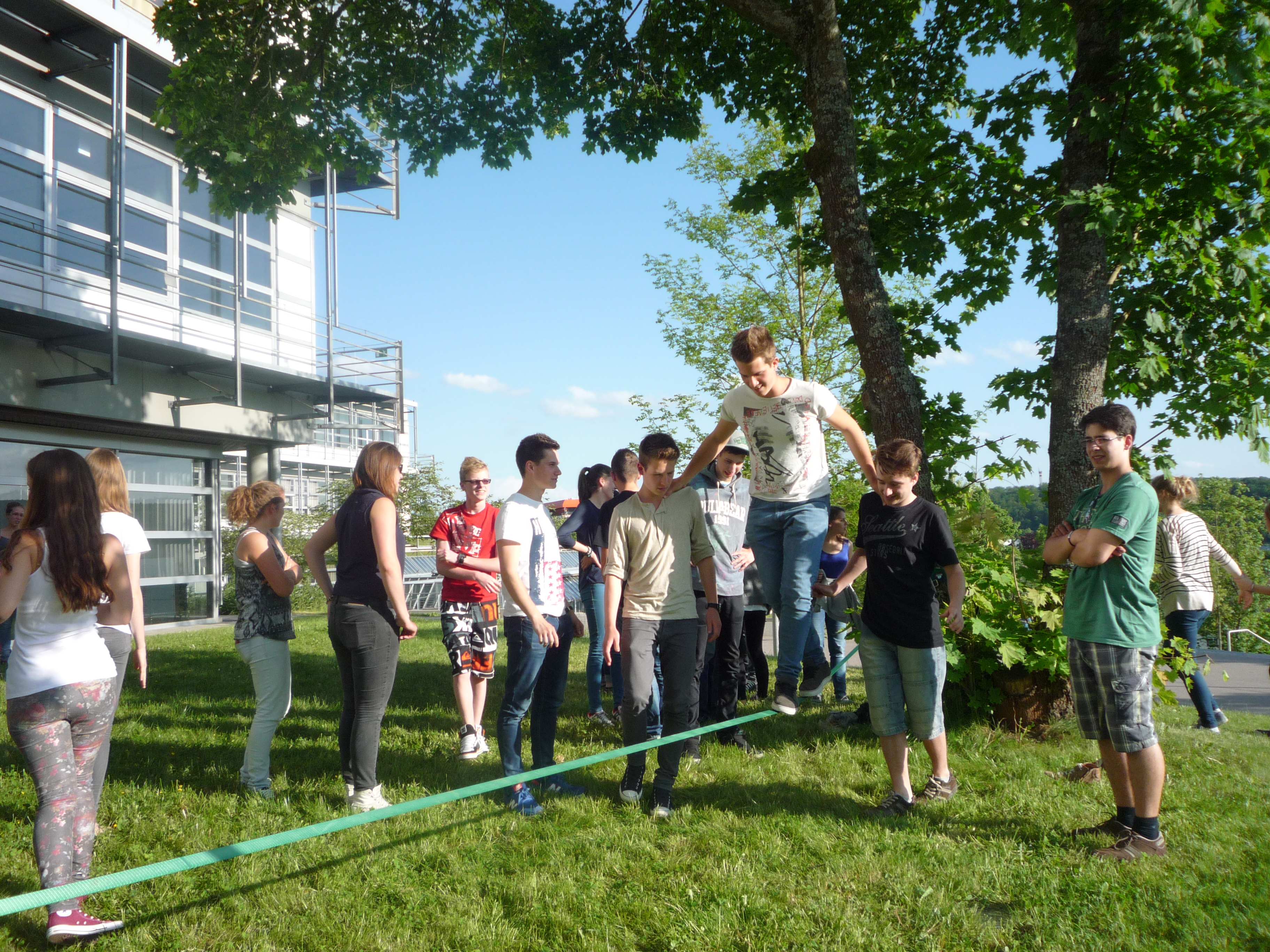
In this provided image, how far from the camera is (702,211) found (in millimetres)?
20156

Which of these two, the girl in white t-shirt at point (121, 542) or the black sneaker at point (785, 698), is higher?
the girl in white t-shirt at point (121, 542)

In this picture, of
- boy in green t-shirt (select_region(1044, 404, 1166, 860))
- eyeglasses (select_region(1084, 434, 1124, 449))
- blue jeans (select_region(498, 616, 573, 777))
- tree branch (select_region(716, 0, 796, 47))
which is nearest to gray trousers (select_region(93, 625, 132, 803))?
blue jeans (select_region(498, 616, 573, 777))

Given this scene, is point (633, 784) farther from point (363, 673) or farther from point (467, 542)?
point (467, 542)

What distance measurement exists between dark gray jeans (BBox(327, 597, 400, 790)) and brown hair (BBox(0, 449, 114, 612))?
1284mm

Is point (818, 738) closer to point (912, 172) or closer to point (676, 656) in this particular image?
point (676, 656)

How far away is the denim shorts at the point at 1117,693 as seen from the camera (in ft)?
13.3

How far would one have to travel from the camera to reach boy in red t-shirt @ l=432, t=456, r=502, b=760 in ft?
20.4

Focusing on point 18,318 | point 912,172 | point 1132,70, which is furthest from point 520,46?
point 18,318

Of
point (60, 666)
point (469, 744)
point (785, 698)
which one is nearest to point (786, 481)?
point (785, 698)

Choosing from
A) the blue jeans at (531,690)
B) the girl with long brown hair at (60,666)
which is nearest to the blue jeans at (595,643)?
the blue jeans at (531,690)

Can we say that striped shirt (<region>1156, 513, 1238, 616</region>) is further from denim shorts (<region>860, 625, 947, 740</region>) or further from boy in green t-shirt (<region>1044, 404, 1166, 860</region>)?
denim shorts (<region>860, 625, 947, 740</region>)

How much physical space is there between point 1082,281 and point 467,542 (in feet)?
17.4

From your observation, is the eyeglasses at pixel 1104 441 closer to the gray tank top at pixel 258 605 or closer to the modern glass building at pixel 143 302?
the gray tank top at pixel 258 605

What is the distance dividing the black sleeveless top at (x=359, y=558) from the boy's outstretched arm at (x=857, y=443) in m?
2.64
